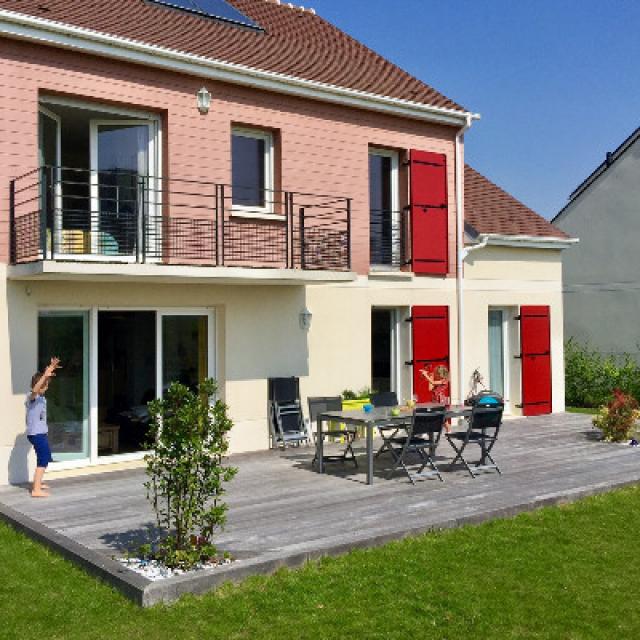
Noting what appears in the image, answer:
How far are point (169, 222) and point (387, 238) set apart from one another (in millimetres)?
4378

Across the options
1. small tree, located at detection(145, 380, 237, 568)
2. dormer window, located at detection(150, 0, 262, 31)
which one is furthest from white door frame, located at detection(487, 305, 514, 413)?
small tree, located at detection(145, 380, 237, 568)

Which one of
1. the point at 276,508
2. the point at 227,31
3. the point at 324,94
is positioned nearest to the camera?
the point at 276,508

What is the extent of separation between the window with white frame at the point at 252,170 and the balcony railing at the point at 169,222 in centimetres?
2

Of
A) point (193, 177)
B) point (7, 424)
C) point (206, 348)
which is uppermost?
point (193, 177)

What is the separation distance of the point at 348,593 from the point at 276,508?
2.52m

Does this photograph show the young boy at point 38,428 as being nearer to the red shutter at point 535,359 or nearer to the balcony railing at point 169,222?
the balcony railing at point 169,222

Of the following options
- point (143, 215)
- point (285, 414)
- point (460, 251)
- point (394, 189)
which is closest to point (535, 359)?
point (460, 251)

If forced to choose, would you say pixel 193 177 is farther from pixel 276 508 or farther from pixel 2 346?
pixel 276 508

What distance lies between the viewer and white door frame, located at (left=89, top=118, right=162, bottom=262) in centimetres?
1067

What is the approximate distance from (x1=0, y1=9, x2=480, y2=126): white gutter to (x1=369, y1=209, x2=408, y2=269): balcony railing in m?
1.80

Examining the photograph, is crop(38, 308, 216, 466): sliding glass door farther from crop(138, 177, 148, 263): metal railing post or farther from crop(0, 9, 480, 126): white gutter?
crop(0, 9, 480, 126): white gutter

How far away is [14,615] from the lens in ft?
18.7

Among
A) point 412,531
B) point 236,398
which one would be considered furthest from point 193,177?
point 412,531

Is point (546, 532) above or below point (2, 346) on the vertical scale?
below
